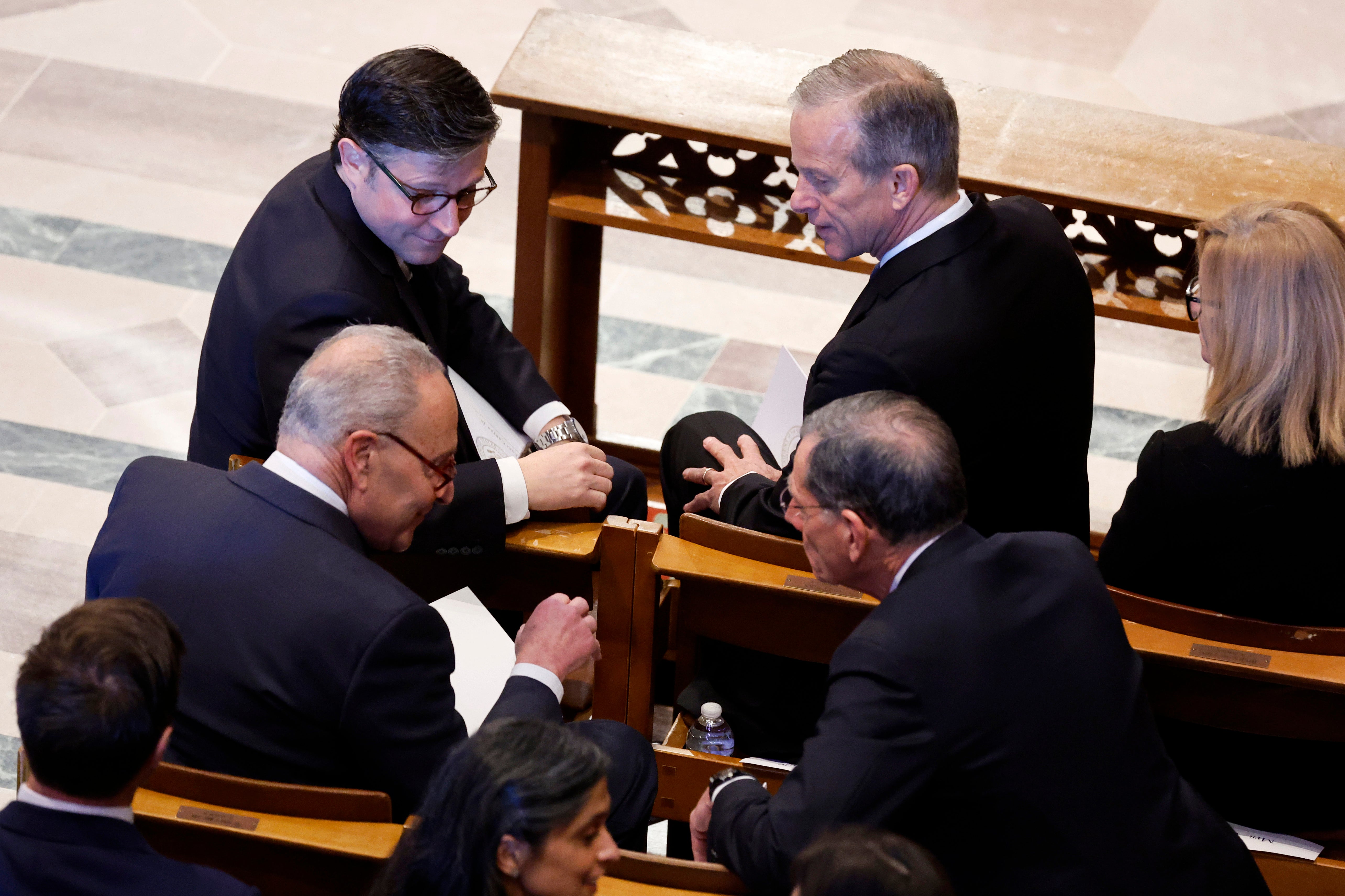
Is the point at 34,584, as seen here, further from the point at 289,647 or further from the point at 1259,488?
the point at 1259,488

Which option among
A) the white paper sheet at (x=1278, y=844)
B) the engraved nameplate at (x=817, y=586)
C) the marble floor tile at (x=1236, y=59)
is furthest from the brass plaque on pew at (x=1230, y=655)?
the marble floor tile at (x=1236, y=59)

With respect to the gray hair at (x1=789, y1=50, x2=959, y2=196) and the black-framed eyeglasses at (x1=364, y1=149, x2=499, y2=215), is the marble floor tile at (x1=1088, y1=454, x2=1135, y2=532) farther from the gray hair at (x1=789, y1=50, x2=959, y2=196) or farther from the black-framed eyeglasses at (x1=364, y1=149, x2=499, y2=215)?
the black-framed eyeglasses at (x1=364, y1=149, x2=499, y2=215)

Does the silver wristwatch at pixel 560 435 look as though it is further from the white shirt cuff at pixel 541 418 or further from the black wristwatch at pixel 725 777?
the black wristwatch at pixel 725 777

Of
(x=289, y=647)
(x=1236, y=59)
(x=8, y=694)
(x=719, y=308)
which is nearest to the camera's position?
(x=289, y=647)

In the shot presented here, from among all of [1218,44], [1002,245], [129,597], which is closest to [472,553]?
[129,597]

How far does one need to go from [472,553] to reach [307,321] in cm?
51

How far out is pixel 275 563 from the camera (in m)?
2.05

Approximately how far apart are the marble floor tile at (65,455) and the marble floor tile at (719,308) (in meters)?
1.65

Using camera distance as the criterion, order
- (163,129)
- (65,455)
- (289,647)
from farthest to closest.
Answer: (163,129)
(65,455)
(289,647)

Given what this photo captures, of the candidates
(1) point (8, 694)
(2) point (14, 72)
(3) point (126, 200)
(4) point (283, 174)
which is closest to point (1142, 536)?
(1) point (8, 694)

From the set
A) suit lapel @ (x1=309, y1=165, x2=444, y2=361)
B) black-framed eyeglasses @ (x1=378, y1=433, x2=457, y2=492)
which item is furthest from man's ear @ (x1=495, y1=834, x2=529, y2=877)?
suit lapel @ (x1=309, y1=165, x2=444, y2=361)

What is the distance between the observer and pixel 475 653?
2996mm

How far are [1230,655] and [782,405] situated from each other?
57.6 inches

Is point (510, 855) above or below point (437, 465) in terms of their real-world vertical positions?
below
